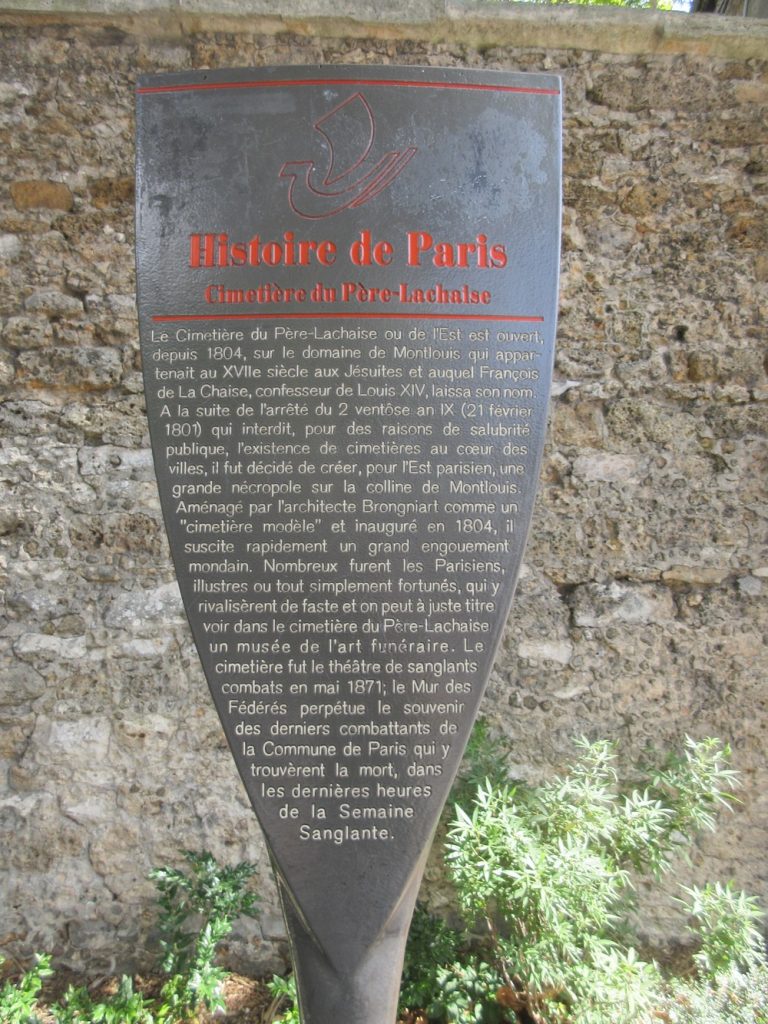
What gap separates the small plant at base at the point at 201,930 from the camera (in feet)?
7.84

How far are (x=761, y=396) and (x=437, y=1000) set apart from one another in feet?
7.79

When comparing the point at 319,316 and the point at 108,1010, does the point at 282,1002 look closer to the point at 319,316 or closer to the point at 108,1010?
the point at 108,1010

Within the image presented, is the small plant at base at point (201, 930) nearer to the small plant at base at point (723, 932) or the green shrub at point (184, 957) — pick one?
the green shrub at point (184, 957)

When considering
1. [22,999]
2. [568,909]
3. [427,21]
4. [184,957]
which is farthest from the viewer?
[427,21]

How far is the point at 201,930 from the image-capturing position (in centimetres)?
260

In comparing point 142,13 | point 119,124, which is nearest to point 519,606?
point 119,124

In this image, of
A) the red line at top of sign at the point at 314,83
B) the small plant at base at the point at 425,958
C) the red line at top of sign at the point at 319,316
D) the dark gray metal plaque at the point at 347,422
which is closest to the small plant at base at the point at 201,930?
the small plant at base at the point at 425,958

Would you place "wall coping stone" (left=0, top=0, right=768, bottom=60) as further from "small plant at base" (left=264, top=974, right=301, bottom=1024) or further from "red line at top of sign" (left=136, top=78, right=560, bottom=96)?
"small plant at base" (left=264, top=974, right=301, bottom=1024)

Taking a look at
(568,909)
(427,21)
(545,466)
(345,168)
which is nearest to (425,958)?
(568,909)

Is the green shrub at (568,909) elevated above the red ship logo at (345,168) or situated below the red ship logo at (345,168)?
below

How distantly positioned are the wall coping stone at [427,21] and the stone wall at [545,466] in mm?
12

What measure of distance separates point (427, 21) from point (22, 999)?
11.5 feet

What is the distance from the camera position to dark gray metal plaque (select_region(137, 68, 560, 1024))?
4.66 feet

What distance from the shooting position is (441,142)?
58.4 inches
